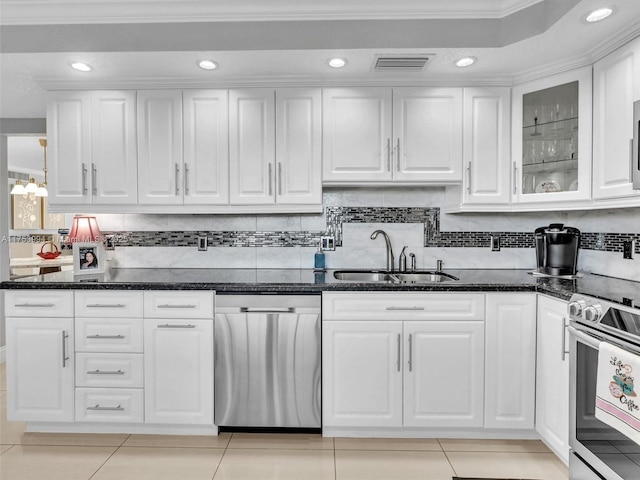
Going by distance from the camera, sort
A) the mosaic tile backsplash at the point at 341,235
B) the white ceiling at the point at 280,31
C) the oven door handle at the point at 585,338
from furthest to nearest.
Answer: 1. the mosaic tile backsplash at the point at 341,235
2. the white ceiling at the point at 280,31
3. the oven door handle at the point at 585,338

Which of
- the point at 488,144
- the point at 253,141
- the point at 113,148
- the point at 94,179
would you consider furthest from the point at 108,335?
the point at 488,144

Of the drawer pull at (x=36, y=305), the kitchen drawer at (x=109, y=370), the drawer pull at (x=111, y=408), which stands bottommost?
the drawer pull at (x=111, y=408)

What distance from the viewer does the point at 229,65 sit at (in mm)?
2555

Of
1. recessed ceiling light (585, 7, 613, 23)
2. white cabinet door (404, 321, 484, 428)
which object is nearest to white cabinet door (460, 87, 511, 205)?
recessed ceiling light (585, 7, 613, 23)

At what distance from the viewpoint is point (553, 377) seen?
219 centimetres

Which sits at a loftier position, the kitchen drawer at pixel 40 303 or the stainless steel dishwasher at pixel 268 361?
the kitchen drawer at pixel 40 303

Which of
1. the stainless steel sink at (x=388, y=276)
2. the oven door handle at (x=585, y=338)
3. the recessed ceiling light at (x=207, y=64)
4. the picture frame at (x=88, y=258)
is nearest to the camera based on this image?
the oven door handle at (x=585, y=338)

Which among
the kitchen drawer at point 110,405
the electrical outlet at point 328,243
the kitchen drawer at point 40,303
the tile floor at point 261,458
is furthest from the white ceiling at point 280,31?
the tile floor at point 261,458

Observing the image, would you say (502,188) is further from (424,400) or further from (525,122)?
(424,400)

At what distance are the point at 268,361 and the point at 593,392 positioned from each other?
5.23 feet

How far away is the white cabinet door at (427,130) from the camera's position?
2754mm

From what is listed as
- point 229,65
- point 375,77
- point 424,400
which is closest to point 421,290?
point 424,400

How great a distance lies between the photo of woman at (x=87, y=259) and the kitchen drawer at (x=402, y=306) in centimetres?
160

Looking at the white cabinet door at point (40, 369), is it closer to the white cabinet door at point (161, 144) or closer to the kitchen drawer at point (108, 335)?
the kitchen drawer at point (108, 335)
